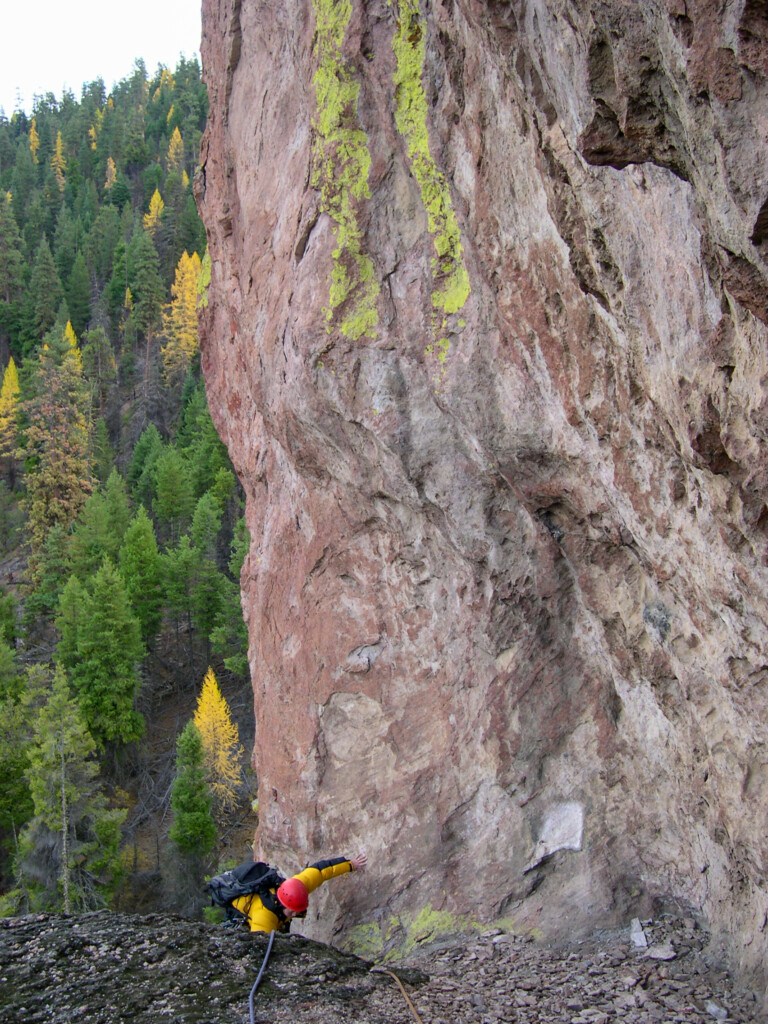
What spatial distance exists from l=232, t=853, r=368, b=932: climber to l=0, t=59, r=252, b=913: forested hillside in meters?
7.60

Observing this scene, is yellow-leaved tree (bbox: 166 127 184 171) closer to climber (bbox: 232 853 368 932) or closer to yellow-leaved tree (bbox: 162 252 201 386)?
yellow-leaved tree (bbox: 162 252 201 386)

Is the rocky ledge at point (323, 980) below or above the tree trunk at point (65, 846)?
above

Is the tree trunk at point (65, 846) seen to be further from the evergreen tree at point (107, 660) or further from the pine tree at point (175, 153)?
the pine tree at point (175, 153)

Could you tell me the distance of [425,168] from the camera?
250 inches

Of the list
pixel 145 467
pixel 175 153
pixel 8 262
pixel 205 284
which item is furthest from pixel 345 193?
pixel 175 153

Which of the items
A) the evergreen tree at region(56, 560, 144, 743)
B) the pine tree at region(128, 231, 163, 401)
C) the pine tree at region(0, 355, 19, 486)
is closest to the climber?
the evergreen tree at region(56, 560, 144, 743)

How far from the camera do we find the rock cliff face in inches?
145

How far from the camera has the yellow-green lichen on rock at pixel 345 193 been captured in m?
6.74

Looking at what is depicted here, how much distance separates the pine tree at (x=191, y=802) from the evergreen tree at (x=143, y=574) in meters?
9.07

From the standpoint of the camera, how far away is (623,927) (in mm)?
6234

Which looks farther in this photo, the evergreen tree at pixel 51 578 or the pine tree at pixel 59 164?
the pine tree at pixel 59 164

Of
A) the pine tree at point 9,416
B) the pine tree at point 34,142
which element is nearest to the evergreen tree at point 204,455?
the pine tree at point 9,416

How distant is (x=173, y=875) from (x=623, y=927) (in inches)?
844

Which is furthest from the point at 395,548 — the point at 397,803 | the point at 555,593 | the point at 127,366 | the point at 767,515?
the point at 127,366
